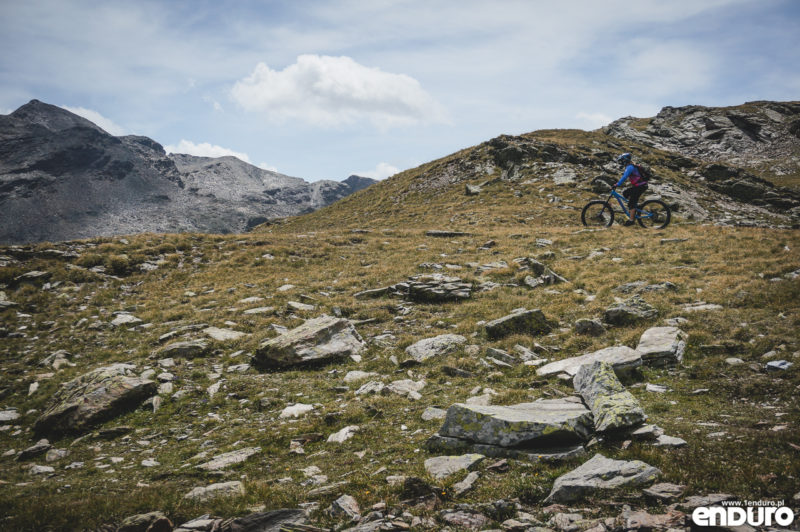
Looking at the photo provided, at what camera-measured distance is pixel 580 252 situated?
836 inches

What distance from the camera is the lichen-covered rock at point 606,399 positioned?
6.49m

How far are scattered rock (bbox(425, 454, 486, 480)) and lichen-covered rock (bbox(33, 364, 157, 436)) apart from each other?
28.9 ft

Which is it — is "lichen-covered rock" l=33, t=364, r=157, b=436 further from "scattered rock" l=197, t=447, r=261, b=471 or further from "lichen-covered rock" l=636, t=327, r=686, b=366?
"lichen-covered rock" l=636, t=327, r=686, b=366

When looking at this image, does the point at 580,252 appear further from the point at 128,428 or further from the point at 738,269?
the point at 128,428

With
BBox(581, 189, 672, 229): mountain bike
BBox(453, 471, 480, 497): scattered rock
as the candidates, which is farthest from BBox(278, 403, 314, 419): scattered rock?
BBox(581, 189, 672, 229): mountain bike

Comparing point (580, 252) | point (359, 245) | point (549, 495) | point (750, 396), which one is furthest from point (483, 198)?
point (549, 495)

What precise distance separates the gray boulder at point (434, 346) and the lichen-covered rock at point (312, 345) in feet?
6.38

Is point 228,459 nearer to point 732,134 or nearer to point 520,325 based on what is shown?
point 520,325

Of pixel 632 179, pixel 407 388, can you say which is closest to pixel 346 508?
pixel 407 388

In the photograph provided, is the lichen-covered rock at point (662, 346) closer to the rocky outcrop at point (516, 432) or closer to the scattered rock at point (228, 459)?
the rocky outcrop at point (516, 432)

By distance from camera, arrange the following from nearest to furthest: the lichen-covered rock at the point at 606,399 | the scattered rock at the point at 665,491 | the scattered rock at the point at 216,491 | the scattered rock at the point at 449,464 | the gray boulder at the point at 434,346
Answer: the scattered rock at the point at 665,491 → the scattered rock at the point at 216,491 → the scattered rock at the point at 449,464 → the lichen-covered rock at the point at 606,399 → the gray boulder at the point at 434,346

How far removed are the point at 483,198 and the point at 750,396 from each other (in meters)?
41.0

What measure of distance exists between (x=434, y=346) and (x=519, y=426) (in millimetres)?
5865

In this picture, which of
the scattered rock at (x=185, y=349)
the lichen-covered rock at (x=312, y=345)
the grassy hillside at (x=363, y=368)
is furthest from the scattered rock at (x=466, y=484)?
the scattered rock at (x=185, y=349)
